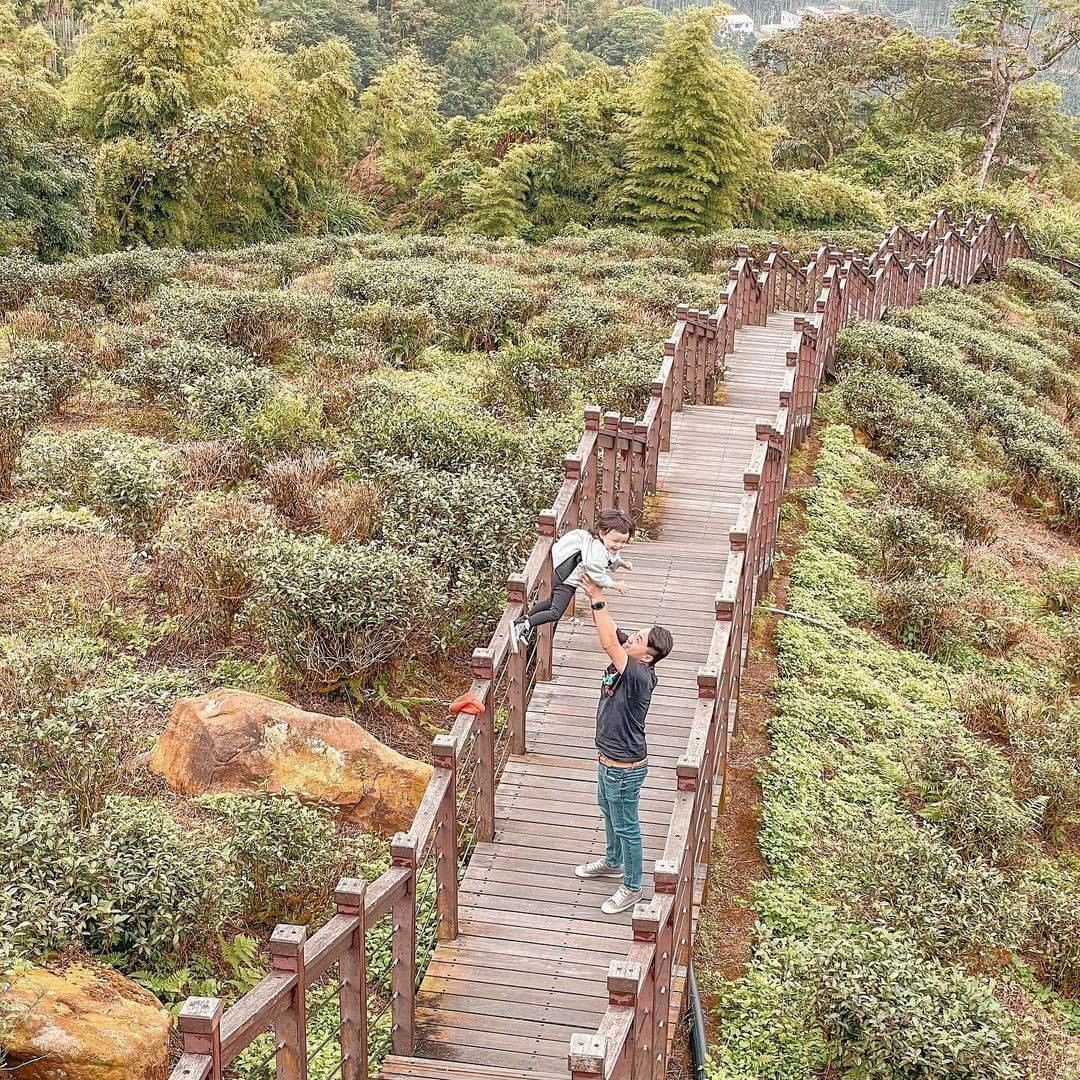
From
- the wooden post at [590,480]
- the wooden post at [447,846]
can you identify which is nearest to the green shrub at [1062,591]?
the wooden post at [590,480]

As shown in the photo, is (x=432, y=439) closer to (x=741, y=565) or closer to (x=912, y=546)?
(x=741, y=565)

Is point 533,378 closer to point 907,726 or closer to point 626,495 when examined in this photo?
point 626,495

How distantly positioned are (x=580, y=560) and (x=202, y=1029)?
3.90 meters

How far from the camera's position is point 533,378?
15.6 meters

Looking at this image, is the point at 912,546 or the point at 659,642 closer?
the point at 659,642

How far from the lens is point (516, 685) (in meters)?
8.09

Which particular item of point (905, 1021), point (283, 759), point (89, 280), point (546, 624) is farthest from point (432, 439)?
point (89, 280)

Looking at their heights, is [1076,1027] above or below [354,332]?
below

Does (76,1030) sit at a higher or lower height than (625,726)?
lower

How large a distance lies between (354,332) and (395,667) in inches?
→ 336

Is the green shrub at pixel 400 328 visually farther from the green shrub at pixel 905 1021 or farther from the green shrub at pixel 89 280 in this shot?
the green shrub at pixel 905 1021

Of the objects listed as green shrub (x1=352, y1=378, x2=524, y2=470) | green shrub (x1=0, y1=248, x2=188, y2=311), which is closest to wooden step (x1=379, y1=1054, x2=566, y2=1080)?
green shrub (x1=352, y1=378, x2=524, y2=470)

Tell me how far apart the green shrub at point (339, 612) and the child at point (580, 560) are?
1697 mm

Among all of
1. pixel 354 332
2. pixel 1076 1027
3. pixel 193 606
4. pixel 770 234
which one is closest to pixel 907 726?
pixel 1076 1027
